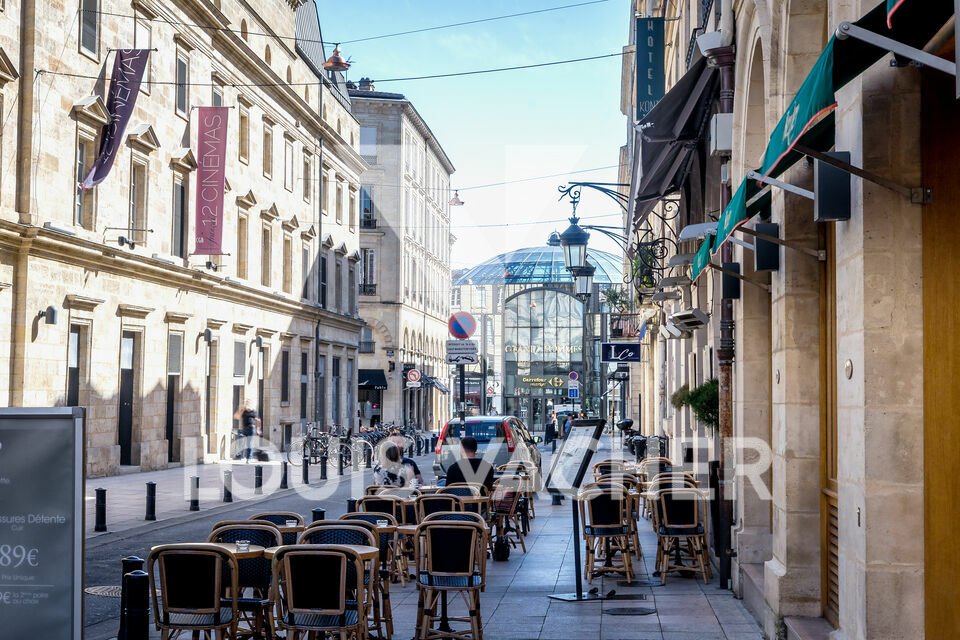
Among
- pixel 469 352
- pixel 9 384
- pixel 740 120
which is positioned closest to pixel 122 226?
pixel 9 384

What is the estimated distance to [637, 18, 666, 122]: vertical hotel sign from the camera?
1035 inches

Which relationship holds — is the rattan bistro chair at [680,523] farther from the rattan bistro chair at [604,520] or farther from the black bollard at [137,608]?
the black bollard at [137,608]

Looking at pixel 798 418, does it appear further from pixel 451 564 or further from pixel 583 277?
pixel 583 277

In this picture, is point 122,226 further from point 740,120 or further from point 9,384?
point 740,120

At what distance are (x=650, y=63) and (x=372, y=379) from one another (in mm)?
39539

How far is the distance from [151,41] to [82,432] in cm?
2546

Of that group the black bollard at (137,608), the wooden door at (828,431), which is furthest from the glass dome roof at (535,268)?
the black bollard at (137,608)

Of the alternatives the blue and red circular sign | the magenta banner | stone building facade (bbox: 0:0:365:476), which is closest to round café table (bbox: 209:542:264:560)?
stone building facade (bbox: 0:0:365:476)

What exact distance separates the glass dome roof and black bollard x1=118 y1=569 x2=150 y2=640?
77.2 m

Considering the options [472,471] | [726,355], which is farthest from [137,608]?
[472,471]

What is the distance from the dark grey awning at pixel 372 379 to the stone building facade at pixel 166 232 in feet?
41.5

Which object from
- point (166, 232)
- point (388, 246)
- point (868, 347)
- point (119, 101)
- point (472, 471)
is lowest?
point (472, 471)

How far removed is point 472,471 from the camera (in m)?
14.8

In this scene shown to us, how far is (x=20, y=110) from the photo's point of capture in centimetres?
2309
